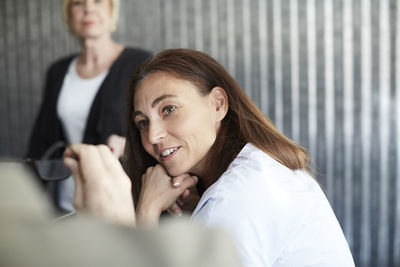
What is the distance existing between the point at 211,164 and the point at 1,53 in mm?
3065

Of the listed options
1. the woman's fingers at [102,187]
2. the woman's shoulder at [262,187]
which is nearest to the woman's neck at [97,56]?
the woman's shoulder at [262,187]

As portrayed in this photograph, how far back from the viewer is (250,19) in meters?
3.45

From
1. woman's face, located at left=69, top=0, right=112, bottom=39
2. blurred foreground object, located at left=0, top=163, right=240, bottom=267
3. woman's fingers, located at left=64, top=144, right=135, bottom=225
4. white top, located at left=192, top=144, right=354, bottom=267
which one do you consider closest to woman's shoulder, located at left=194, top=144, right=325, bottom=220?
white top, located at left=192, top=144, right=354, bottom=267

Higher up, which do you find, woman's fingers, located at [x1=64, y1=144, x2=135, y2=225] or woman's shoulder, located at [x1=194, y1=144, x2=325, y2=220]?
woman's fingers, located at [x1=64, y1=144, x2=135, y2=225]

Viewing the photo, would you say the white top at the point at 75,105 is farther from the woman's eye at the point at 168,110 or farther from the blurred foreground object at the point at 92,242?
the blurred foreground object at the point at 92,242

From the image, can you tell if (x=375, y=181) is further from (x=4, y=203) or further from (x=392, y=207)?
(x=4, y=203)

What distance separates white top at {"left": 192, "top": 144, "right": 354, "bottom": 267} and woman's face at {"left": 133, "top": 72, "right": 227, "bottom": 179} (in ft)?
0.71

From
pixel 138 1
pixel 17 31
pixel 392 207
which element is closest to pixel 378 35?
pixel 392 207

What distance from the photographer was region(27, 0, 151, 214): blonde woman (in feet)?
6.82

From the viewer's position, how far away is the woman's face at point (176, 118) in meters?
1.45

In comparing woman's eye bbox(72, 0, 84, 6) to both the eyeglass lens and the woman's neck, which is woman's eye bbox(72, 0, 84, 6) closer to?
the woman's neck

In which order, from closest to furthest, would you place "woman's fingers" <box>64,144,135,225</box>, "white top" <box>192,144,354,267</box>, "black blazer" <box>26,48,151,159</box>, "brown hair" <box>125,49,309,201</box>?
"woman's fingers" <box>64,144,135,225</box> < "white top" <box>192,144,354,267</box> < "brown hair" <box>125,49,309,201</box> < "black blazer" <box>26,48,151,159</box>

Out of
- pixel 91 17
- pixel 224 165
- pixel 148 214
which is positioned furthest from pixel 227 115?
pixel 91 17

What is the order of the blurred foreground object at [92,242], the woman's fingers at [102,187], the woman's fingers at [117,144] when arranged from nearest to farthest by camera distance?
the blurred foreground object at [92,242] < the woman's fingers at [102,187] < the woman's fingers at [117,144]
